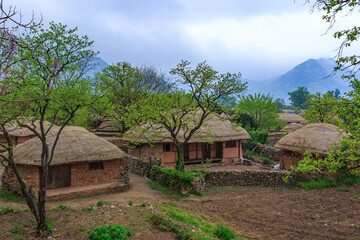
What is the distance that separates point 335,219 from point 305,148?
9024 mm

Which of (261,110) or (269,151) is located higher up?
(261,110)

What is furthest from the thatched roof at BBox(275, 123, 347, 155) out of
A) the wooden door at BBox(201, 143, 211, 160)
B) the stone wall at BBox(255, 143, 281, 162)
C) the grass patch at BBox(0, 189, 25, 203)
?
the grass patch at BBox(0, 189, 25, 203)

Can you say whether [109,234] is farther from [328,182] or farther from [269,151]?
[269,151]

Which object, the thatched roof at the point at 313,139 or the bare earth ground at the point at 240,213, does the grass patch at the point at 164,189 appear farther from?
the thatched roof at the point at 313,139

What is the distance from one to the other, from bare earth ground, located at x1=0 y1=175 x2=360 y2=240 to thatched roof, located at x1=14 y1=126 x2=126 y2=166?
212 centimetres

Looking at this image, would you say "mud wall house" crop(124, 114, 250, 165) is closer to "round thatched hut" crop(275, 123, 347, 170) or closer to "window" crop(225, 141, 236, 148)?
"window" crop(225, 141, 236, 148)

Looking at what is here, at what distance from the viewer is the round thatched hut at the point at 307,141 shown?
18.9 m

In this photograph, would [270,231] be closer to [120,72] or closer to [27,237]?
[27,237]

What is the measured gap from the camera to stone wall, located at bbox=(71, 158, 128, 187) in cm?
1448

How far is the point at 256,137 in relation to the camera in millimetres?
29844

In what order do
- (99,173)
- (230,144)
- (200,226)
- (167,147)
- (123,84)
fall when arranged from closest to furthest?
1. (200,226)
2. (99,173)
3. (167,147)
4. (230,144)
5. (123,84)

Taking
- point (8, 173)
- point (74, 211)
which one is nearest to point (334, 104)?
point (74, 211)

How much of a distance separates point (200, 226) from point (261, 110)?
2850 centimetres

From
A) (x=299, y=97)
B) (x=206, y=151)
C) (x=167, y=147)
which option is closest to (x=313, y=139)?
(x=206, y=151)
